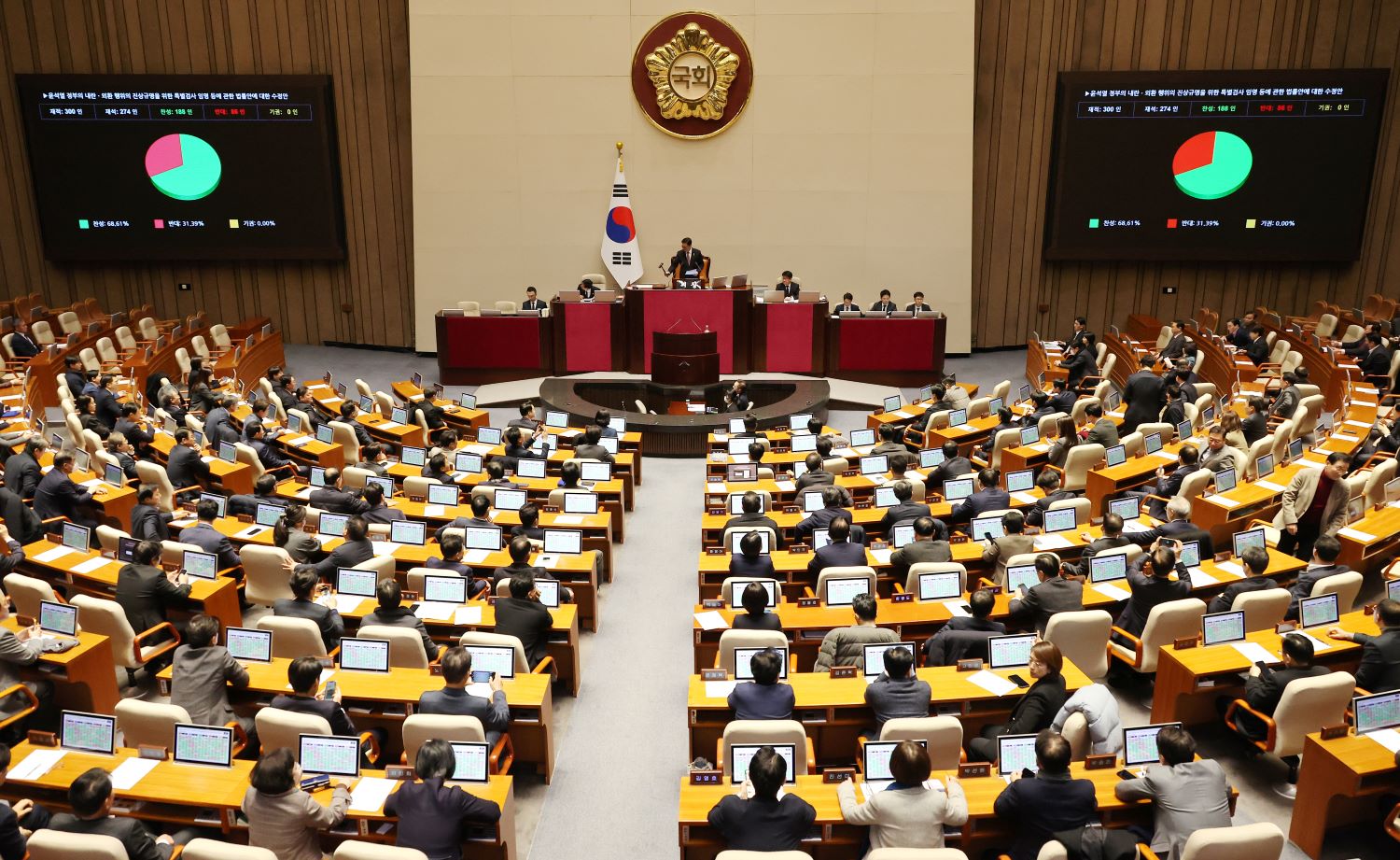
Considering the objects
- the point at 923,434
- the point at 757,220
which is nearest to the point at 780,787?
the point at 923,434

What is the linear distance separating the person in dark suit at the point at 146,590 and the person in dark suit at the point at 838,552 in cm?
467

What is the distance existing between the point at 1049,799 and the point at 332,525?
6.42m

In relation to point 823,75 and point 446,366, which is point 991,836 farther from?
point 823,75

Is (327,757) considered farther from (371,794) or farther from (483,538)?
(483,538)

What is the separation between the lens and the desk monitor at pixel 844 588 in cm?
739

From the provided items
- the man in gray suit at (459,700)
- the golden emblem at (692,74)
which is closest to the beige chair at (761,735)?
the man in gray suit at (459,700)

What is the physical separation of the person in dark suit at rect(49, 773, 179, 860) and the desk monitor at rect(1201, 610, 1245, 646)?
19.9 ft

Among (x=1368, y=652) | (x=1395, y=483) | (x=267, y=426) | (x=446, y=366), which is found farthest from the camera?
(x=446, y=366)

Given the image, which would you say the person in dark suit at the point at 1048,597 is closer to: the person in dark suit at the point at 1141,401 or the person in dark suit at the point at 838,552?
the person in dark suit at the point at 838,552

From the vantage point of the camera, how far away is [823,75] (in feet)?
59.0

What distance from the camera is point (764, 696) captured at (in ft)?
19.1

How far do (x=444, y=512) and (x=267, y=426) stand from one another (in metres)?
3.85

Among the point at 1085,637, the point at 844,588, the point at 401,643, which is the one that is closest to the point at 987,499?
the point at 844,588

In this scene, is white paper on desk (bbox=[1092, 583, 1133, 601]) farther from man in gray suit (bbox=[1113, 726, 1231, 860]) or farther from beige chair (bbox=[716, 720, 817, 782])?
beige chair (bbox=[716, 720, 817, 782])
